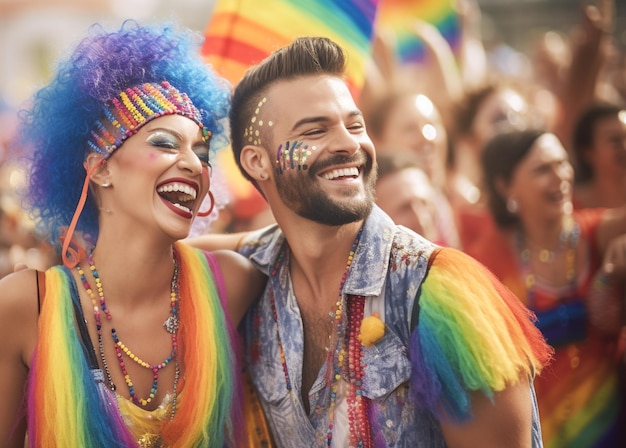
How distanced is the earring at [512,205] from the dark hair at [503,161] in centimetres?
2

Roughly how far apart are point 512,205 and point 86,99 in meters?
2.50

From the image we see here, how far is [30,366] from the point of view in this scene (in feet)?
8.48

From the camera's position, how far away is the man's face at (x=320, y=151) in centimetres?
271

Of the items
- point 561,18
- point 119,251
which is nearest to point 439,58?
point 119,251

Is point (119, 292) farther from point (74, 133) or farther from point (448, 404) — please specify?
point (448, 404)

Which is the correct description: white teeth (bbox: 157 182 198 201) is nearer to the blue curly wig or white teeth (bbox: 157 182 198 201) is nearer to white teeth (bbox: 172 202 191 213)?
white teeth (bbox: 172 202 191 213)

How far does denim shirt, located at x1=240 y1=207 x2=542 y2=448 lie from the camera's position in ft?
8.39

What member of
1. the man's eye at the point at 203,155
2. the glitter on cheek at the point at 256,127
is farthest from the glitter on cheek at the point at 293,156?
the man's eye at the point at 203,155

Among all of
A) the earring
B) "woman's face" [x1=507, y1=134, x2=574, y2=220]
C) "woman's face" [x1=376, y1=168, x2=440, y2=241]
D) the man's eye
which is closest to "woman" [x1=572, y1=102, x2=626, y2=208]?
"woman's face" [x1=507, y1=134, x2=574, y2=220]

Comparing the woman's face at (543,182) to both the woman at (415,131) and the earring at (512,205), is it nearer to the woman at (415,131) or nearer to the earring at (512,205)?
the earring at (512,205)

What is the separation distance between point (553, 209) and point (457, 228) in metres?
1.31

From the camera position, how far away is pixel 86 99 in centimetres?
282

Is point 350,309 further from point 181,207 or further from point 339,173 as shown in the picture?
point 181,207

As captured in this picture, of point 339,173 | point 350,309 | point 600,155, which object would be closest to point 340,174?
point 339,173
